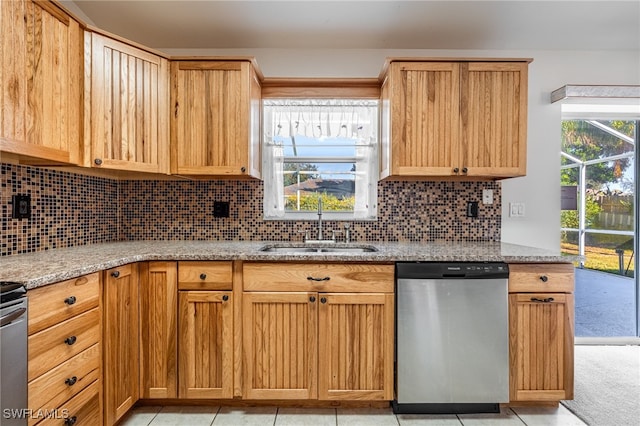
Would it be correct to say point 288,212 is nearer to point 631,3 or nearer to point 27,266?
point 27,266

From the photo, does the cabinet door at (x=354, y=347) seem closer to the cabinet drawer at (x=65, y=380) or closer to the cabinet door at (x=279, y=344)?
the cabinet door at (x=279, y=344)

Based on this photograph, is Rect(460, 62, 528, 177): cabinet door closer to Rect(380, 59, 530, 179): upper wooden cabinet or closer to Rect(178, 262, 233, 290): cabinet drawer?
Rect(380, 59, 530, 179): upper wooden cabinet

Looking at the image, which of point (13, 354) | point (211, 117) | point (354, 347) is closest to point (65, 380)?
point (13, 354)

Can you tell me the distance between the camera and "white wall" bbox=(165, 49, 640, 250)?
2.51 meters

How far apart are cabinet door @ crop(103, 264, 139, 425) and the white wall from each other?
1.80m

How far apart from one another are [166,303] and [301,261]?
79 centimetres

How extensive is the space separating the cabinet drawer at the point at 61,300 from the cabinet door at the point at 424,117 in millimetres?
1772

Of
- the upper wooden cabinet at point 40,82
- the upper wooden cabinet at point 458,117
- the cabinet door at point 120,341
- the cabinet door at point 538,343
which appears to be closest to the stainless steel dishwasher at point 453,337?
the cabinet door at point 538,343

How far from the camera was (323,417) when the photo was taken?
1774 mm

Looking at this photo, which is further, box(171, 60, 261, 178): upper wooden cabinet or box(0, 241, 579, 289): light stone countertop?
box(171, 60, 261, 178): upper wooden cabinet

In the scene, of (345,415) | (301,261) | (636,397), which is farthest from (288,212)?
(636,397)

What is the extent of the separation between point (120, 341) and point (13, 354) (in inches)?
24.0

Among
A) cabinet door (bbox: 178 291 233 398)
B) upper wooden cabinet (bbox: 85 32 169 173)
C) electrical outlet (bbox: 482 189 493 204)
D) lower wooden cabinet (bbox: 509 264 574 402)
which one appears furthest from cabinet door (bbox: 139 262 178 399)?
electrical outlet (bbox: 482 189 493 204)

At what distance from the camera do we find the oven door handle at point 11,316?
101 centimetres
